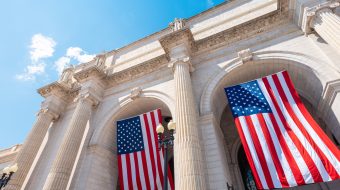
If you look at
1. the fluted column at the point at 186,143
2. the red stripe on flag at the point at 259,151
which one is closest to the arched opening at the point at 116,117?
the fluted column at the point at 186,143

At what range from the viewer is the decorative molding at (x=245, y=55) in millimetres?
12867

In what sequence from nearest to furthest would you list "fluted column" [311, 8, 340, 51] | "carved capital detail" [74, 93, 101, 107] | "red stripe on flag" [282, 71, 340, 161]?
1. "red stripe on flag" [282, 71, 340, 161]
2. "fluted column" [311, 8, 340, 51]
3. "carved capital detail" [74, 93, 101, 107]

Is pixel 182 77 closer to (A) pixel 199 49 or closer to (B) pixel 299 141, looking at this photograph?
(A) pixel 199 49

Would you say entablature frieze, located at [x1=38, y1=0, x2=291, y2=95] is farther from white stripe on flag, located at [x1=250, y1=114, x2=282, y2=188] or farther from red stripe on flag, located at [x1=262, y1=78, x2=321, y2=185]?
white stripe on flag, located at [x1=250, y1=114, x2=282, y2=188]

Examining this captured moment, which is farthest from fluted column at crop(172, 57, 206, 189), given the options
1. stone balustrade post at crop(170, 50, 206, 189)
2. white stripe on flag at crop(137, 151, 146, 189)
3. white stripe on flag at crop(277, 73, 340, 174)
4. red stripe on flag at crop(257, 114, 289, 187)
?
white stripe on flag at crop(277, 73, 340, 174)

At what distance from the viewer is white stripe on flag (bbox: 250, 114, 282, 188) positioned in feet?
28.6

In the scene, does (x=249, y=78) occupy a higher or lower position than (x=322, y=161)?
higher

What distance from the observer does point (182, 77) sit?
12.7 m

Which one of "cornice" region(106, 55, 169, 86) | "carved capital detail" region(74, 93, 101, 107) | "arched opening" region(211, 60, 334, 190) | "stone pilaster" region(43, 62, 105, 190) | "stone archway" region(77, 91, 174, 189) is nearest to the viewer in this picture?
"arched opening" region(211, 60, 334, 190)

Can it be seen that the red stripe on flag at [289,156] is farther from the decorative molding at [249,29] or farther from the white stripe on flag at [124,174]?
the white stripe on flag at [124,174]

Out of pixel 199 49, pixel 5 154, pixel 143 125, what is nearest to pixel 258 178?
pixel 143 125

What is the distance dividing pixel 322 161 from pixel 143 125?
9.24 meters

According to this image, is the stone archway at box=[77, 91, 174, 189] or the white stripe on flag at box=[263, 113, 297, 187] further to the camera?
the stone archway at box=[77, 91, 174, 189]

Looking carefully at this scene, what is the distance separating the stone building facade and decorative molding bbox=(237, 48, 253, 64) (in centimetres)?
6
